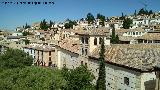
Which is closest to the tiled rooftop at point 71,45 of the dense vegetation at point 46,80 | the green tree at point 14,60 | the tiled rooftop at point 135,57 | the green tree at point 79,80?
the dense vegetation at point 46,80

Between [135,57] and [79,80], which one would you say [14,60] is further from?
[135,57]

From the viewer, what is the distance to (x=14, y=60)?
205 ft

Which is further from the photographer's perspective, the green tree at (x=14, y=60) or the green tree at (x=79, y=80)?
the green tree at (x=14, y=60)

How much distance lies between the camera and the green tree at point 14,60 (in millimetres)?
61825

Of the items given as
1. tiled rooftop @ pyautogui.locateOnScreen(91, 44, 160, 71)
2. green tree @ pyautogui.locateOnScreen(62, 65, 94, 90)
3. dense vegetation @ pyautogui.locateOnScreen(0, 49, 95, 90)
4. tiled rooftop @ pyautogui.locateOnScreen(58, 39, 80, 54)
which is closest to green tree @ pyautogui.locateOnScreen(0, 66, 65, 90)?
dense vegetation @ pyautogui.locateOnScreen(0, 49, 95, 90)

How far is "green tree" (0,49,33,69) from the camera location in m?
61.8

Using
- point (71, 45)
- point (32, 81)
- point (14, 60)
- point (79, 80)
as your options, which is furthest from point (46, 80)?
point (14, 60)

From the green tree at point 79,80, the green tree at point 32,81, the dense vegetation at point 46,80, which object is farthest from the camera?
the green tree at point 32,81

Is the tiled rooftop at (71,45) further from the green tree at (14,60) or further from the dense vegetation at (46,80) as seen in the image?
the green tree at (14,60)

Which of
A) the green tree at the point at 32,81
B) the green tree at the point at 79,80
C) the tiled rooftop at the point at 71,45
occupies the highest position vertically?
the tiled rooftop at the point at 71,45

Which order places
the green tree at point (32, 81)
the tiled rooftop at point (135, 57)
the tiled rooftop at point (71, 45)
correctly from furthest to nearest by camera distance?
the tiled rooftop at point (71, 45), the green tree at point (32, 81), the tiled rooftop at point (135, 57)

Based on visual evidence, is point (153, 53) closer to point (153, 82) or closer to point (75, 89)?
point (153, 82)

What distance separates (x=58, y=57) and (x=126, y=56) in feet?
87.2

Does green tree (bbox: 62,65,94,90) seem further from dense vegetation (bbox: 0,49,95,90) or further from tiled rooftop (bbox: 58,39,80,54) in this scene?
tiled rooftop (bbox: 58,39,80,54)
